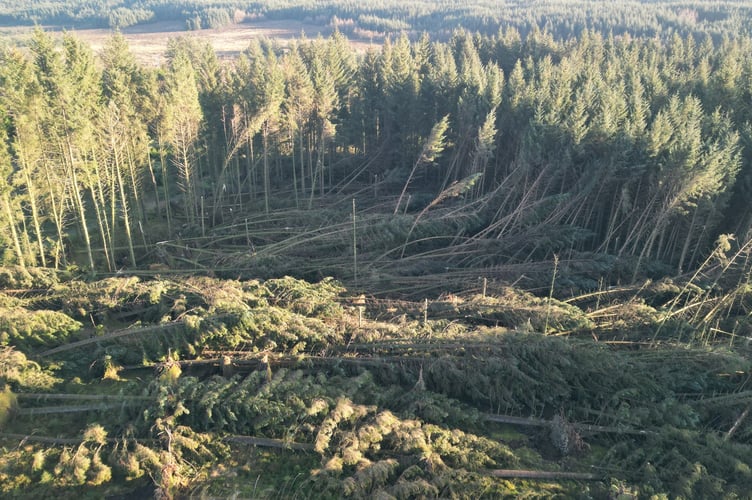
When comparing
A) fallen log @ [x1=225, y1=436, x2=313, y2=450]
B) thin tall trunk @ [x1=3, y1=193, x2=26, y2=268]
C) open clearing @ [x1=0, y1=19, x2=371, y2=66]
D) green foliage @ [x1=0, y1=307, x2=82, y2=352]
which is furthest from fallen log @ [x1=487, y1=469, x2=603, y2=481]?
open clearing @ [x1=0, y1=19, x2=371, y2=66]

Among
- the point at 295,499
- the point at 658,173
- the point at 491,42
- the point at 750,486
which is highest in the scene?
the point at 491,42

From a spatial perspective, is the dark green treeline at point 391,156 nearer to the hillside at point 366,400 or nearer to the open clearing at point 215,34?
the hillside at point 366,400

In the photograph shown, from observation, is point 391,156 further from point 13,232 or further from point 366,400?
point 366,400

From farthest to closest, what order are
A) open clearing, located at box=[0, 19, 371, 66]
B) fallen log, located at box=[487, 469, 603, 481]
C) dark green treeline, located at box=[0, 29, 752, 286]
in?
open clearing, located at box=[0, 19, 371, 66], dark green treeline, located at box=[0, 29, 752, 286], fallen log, located at box=[487, 469, 603, 481]

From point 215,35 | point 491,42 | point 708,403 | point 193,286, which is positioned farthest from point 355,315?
point 215,35

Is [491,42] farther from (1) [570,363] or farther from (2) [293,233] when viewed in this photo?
(1) [570,363]

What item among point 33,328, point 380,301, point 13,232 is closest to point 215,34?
point 13,232

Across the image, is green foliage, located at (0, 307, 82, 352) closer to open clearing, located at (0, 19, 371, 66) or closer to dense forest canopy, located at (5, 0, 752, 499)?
dense forest canopy, located at (5, 0, 752, 499)
